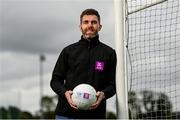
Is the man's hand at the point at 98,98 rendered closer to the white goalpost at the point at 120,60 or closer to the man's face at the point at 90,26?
the man's face at the point at 90,26

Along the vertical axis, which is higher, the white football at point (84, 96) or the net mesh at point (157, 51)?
the net mesh at point (157, 51)

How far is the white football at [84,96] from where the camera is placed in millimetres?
4520

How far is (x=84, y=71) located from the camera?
187 inches

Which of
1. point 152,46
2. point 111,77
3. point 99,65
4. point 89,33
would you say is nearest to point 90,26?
point 89,33

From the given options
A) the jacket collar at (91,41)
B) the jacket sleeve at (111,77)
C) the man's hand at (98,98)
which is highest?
the jacket collar at (91,41)

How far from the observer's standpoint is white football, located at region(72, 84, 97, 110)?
452cm

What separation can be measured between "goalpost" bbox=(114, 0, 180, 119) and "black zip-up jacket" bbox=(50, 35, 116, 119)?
2.66ft

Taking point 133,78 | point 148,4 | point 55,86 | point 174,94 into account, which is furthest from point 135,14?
point 55,86

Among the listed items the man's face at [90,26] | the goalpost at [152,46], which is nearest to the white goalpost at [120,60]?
the goalpost at [152,46]

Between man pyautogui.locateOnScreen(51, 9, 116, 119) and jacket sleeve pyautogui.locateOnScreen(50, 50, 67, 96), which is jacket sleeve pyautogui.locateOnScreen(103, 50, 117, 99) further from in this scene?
jacket sleeve pyautogui.locateOnScreen(50, 50, 67, 96)

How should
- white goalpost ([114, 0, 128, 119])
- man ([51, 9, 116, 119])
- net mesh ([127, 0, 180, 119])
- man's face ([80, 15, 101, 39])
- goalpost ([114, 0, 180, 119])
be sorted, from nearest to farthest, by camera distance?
man ([51, 9, 116, 119])
man's face ([80, 15, 101, 39])
white goalpost ([114, 0, 128, 119])
goalpost ([114, 0, 180, 119])
net mesh ([127, 0, 180, 119])

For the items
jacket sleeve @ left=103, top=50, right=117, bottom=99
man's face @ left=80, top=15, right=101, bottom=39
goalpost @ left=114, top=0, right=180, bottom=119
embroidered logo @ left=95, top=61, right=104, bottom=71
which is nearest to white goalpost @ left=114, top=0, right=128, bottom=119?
goalpost @ left=114, top=0, right=180, bottom=119

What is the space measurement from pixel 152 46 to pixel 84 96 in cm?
214

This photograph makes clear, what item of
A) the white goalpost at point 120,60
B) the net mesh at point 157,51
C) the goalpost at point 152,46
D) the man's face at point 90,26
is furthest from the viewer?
the net mesh at point 157,51
